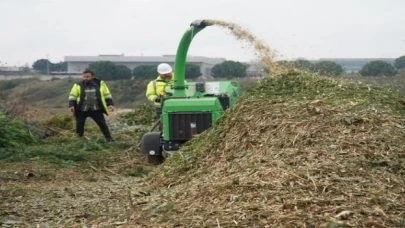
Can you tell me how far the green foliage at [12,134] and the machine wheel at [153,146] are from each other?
296 cm

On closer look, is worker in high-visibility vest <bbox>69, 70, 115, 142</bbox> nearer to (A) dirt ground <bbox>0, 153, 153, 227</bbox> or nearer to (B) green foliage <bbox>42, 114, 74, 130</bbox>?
(B) green foliage <bbox>42, 114, 74, 130</bbox>

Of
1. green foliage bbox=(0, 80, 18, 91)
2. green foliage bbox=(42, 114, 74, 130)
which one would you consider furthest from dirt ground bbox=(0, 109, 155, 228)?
green foliage bbox=(0, 80, 18, 91)

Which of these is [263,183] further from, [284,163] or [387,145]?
[387,145]

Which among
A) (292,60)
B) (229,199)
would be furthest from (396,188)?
(292,60)

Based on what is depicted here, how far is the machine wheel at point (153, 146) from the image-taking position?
31.2 feet

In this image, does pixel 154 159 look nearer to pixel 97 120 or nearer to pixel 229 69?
pixel 97 120

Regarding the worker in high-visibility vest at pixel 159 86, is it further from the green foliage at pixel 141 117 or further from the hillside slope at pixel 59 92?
the hillside slope at pixel 59 92

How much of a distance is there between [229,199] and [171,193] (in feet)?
3.05

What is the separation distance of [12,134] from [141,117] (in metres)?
6.05

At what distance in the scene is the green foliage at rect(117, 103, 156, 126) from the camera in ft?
56.6

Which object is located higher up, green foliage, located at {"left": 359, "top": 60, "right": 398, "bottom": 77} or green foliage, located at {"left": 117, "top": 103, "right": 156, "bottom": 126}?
green foliage, located at {"left": 359, "top": 60, "right": 398, "bottom": 77}

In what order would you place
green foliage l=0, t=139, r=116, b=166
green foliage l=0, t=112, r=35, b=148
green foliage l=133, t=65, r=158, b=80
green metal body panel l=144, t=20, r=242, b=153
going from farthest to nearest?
green foliage l=133, t=65, r=158, b=80 < green foliage l=0, t=112, r=35, b=148 < green foliage l=0, t=139, r=116, b=166 < green metal body panel l=144, t=20, r=242, b=153

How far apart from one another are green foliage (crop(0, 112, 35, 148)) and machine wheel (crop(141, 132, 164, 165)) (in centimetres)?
296

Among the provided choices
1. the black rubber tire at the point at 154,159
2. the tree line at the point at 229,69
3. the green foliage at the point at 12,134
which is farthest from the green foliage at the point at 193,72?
the black rubber tire at the point at 154,159
